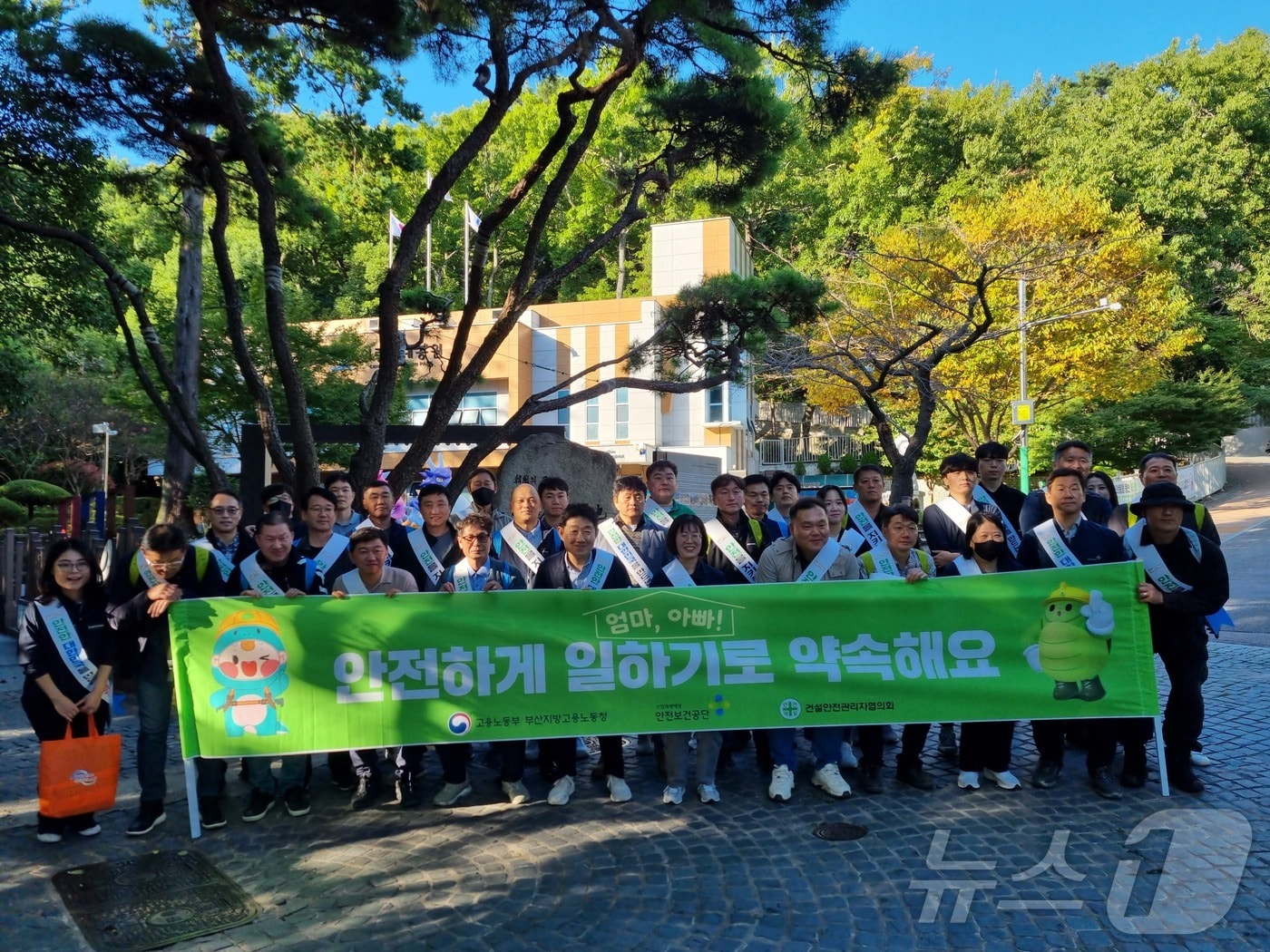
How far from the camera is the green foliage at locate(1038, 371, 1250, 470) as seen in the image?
93.6ft

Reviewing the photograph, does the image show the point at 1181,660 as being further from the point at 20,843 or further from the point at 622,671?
the point at 20,843

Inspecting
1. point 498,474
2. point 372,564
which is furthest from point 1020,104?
point 372,564

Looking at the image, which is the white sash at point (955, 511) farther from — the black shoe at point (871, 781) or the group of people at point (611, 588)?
the black shoe at point (871, 781)

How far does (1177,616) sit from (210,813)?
5.26m

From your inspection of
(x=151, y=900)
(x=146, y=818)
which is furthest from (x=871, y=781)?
(x=146, y=818)

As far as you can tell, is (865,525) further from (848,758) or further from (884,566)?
(848,758)

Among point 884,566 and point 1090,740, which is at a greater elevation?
point 884,566

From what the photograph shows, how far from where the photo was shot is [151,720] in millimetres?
4676

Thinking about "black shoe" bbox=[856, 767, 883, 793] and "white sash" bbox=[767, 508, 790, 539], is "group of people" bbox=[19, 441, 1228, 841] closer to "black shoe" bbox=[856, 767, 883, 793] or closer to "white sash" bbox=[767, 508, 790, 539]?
"black shoe" bbox=[856, 767, 883, 793]

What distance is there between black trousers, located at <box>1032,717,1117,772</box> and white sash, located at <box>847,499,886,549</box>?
1354mm

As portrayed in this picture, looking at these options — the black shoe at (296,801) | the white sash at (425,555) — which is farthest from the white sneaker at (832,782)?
the black shoe at (296,801)

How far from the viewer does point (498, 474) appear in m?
12.2

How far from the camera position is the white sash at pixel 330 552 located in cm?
517

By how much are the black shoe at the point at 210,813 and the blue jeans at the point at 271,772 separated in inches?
7.8
